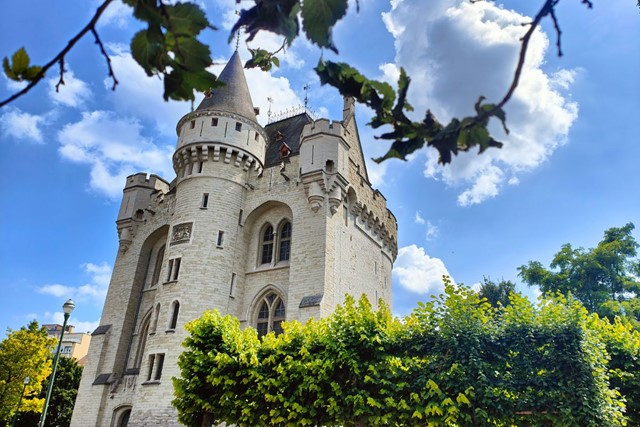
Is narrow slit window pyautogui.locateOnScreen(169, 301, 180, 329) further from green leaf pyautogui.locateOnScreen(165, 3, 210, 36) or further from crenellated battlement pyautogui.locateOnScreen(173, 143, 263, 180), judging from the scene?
green leaf pyautogui.locateOnScreen(165, 3, 210, 36)

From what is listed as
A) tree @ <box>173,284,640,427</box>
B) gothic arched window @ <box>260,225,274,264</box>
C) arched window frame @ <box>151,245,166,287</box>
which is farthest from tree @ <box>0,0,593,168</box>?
arched window frame @ <box>151,245,166,287</box>

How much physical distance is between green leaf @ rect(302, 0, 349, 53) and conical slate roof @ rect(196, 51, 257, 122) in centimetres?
2003

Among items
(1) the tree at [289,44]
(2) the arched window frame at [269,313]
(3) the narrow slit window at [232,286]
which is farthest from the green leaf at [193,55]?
(3) the narrow slit window at [232,286]

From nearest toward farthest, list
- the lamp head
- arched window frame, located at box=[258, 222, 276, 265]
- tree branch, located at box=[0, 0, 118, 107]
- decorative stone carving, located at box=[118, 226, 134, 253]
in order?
tree branch, located at box=[0, 0, 118, 107] → the lamp head → arched window frame, located at box=[258, 222, 276, 265] → decorative stone carving, located at box=[118, 226, 134, 253]

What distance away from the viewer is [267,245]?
69.2 ft

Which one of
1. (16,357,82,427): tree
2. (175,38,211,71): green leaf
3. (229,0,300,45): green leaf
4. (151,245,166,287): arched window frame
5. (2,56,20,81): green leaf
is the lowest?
(2,56,20,81): green leaf

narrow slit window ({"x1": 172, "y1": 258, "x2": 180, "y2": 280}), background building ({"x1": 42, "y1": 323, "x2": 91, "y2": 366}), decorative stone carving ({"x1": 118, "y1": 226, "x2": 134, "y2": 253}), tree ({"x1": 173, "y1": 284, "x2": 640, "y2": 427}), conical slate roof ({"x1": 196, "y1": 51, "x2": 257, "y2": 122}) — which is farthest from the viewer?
background building ({"x1": 42, "y1": 323, "x2": 91, "y2": 366})

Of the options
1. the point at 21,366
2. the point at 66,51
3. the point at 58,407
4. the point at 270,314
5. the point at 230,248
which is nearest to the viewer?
the point at 66,51

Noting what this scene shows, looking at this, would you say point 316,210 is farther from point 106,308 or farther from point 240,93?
point 106,308

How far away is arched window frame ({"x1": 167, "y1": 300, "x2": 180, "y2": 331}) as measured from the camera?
61.5 ft

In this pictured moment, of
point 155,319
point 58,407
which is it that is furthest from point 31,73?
point 58,407

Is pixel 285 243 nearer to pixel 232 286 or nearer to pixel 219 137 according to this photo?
pixel 232 286

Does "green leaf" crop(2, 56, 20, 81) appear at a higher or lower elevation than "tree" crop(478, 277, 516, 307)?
lower

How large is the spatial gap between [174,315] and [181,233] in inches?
135
